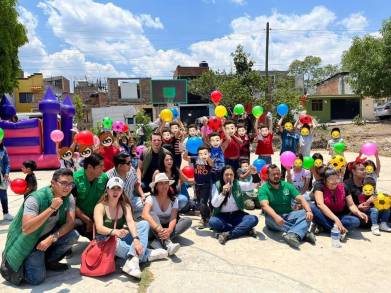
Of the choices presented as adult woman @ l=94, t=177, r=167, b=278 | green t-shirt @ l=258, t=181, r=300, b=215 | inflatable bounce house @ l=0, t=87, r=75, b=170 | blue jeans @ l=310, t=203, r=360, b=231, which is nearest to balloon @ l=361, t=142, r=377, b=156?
blue jeans @ l=310, t=203, r=360, b=231

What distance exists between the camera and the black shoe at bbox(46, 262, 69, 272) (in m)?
3.93

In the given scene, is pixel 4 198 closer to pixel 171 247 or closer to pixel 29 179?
pixel 29 179

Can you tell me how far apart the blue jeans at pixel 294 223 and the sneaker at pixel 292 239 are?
0.21ft

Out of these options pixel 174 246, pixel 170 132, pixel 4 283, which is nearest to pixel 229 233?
pixel 174 246

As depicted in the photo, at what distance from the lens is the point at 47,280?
3754mm

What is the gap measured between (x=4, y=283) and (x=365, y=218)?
434cm

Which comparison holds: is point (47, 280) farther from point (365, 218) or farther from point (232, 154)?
point (365, 218)

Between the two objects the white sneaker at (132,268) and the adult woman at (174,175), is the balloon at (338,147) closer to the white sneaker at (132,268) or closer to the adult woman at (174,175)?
the adult woman at (174,175)

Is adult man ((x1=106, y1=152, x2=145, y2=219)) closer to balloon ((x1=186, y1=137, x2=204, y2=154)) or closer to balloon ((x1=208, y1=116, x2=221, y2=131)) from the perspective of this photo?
balloon ((x1=186, y1=137, x2=204, y2=154))

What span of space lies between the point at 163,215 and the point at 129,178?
82cm

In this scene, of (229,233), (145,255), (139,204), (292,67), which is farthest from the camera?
(292,67)

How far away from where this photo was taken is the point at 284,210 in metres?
5.02

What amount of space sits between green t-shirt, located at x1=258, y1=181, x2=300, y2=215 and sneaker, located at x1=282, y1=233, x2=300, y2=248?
43cm

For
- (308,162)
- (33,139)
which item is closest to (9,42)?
(33,139)
